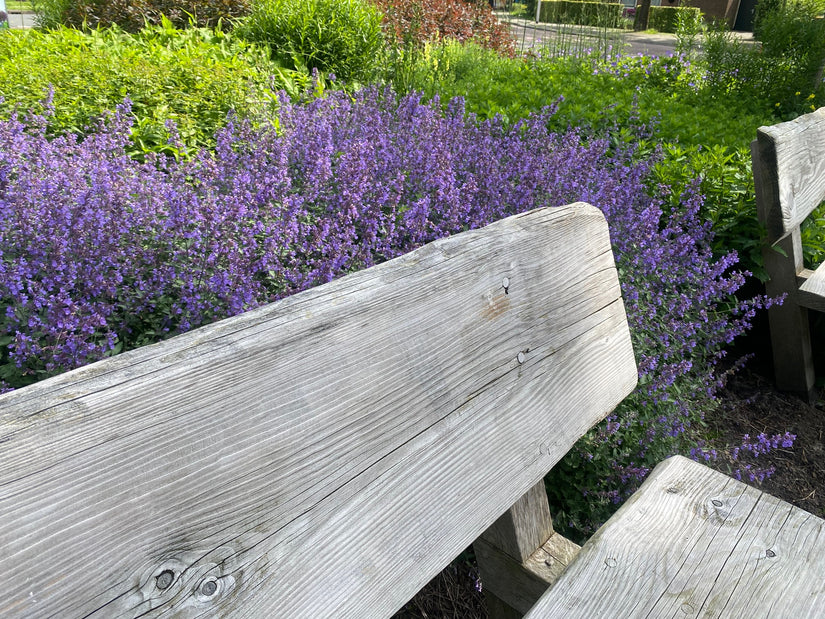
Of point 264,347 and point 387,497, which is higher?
point 264,347

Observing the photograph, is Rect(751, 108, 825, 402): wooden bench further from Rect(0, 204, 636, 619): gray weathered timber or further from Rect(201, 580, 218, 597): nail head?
Rect(201, 580, 218, 597): nail head

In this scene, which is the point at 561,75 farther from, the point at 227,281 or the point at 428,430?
the point at 428,430

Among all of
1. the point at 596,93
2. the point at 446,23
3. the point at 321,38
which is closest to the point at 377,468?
the point at 596,93

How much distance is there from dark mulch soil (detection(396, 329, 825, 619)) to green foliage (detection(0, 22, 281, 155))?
254cm

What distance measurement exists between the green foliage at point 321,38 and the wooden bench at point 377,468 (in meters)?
5.09

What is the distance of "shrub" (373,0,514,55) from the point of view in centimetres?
752

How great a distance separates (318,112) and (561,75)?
3.03 m

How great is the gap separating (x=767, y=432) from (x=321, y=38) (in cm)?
498

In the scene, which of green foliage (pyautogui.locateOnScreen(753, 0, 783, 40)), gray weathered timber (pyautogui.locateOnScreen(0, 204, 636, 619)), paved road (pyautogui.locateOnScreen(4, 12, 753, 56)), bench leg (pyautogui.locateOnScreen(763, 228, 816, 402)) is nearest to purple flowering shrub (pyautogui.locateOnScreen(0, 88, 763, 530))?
bench leg (pyautogui.locateOnScreen(763, 228, 816, 402))

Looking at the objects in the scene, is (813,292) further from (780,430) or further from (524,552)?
(524,552)

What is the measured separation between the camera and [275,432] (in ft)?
2.49

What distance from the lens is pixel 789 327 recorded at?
2.86 meters

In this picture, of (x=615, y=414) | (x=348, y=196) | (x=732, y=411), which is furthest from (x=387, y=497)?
(x=732, y=411)

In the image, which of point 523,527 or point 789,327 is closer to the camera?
point 523,527
